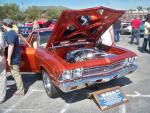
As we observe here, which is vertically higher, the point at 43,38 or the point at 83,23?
the point at 83,23

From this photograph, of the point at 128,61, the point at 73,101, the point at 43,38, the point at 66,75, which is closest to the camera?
the point at 66,75

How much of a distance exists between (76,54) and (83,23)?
0.79 meters

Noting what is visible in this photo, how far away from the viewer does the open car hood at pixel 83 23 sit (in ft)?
18.4

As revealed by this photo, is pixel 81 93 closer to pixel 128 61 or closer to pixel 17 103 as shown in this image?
pixel 128 61

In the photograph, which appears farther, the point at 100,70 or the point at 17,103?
the point at 17,103

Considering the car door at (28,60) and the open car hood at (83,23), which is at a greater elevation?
the open car hood at (83,23)

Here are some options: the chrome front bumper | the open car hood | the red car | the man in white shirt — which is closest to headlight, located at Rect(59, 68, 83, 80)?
the red car

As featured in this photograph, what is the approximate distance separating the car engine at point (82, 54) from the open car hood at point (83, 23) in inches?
16.3

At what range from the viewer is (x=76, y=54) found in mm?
6445

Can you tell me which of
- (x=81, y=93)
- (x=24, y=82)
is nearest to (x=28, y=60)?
(x=24, y=82)

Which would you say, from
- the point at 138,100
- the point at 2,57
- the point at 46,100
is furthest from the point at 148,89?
the point at 2,57

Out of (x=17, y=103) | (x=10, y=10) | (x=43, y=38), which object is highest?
(x=43, y=38)

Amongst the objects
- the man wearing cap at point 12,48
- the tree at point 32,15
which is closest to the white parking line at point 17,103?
the man wearing cap at point 12,48

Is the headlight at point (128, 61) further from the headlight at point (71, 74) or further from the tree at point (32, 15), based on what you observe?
the tree at point (32, 15)
